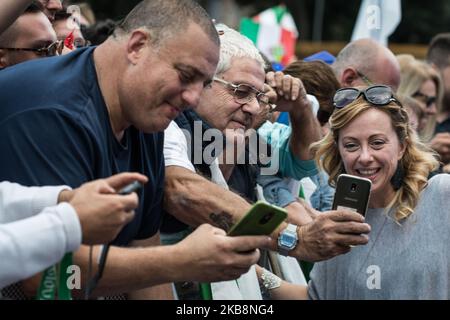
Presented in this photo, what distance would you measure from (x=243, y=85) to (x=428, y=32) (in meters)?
23.3

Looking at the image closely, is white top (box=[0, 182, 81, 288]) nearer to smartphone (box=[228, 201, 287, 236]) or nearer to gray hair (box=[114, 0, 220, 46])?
smartphone (box=[228, 201, 287, 236])

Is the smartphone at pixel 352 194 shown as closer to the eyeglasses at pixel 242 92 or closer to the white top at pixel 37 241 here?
the eyeglasses at pixel 242 92

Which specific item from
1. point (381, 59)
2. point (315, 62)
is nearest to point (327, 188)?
point (315, 62)

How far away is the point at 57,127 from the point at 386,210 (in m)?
1.85

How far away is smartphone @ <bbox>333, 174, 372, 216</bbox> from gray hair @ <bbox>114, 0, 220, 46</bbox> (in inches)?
32.0

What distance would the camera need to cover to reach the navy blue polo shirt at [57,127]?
331 centimetres

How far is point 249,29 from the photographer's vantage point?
973cm

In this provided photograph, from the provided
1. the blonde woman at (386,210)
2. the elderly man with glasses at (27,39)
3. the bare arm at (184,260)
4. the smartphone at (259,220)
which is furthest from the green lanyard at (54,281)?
the blonde woman at (386,210)

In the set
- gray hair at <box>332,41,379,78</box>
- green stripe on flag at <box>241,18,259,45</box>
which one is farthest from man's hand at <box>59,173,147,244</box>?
green stripe on flag at <box>241,18,259,45</box>

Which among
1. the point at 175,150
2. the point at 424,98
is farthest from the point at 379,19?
the point at 175,150

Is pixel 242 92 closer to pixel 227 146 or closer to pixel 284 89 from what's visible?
pixel 227 146
